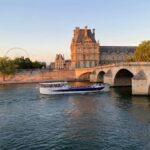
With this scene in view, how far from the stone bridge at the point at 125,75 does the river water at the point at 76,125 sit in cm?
596

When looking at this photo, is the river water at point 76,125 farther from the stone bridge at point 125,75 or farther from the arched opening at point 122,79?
the arched opening at point 122,79

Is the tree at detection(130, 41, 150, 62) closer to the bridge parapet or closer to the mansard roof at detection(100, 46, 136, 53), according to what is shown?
the bridge parapet

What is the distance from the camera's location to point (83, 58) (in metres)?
162

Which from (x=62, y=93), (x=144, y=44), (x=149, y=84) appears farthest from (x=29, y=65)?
(x=149, y=84)

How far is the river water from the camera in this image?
3341cm

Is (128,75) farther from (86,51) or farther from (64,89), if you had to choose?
(86,51)

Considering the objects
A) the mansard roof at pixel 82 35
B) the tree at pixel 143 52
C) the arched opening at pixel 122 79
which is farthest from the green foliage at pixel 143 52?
the mansard roof at pixel 82 35

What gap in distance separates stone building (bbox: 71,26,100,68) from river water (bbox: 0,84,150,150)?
100392 millimetres

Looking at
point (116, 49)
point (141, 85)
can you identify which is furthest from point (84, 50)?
point (141, 85)

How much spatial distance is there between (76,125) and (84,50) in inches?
4784

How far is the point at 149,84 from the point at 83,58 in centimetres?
9742

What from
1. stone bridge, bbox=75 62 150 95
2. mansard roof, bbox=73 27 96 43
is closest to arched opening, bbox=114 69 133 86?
stone bridge, bbox=75 62 150 95

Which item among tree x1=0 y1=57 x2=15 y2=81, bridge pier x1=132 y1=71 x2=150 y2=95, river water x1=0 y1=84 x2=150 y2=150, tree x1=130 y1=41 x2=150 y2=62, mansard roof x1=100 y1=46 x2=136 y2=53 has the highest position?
mansard roof x1=100 y1=46 x2=136 y2=53

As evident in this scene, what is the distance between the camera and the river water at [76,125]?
33.4m
